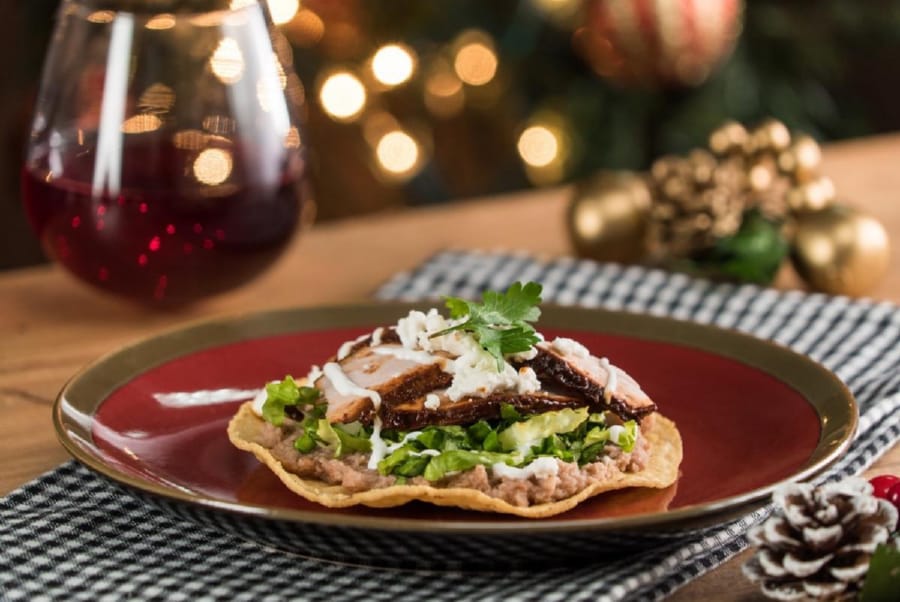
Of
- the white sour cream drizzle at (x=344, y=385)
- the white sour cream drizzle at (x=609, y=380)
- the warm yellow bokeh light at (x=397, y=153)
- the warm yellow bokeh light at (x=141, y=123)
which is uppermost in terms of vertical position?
the warm yellow bokeh light at (x=141, y=123)

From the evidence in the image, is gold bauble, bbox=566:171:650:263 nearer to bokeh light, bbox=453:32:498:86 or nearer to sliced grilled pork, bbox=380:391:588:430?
sliced grilled pork, bbox=380:391:588:430

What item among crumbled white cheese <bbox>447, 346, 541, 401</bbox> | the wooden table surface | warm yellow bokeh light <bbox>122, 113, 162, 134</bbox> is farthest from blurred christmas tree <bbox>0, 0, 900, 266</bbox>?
crumbled white cheese <bbox>447, 346, 541, 401</bbox>

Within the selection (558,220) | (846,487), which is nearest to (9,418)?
(846,487)

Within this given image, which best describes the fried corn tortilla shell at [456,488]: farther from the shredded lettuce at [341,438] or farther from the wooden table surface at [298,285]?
the wooden table surface at [298,285]

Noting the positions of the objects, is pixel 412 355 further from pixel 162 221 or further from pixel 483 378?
pixel 162 221

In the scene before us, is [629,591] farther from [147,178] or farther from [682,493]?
[147,178]

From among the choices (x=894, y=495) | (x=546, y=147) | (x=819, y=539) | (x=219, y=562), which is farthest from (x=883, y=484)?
(x=546, y=147)

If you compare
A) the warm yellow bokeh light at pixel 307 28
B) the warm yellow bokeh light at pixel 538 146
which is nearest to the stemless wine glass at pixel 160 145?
the warm yellow bokeh light at pixel 307 28
